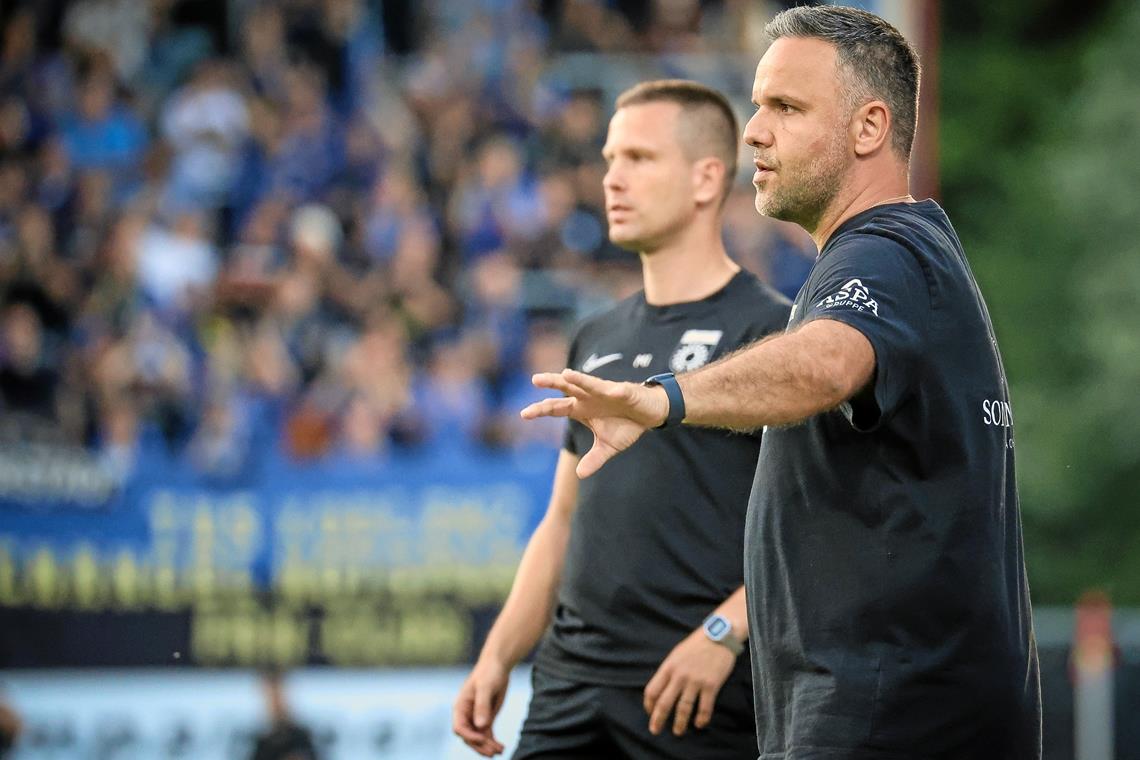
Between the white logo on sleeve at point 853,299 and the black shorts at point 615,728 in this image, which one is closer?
the white logo on sleeve at point 853,299

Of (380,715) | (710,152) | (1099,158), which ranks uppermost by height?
(1099,158)

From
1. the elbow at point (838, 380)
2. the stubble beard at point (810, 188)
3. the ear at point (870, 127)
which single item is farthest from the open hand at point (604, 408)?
the ear at point (870, 127)

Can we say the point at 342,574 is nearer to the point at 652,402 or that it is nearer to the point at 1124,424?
the point at 652,402

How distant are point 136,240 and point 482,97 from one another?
3280 mm

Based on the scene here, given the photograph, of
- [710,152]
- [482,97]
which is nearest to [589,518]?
[710,152]

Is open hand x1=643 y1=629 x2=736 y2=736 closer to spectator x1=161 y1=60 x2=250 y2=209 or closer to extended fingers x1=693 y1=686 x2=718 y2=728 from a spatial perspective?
extended fingers x1=693 y1=686 x2=718 y2=728

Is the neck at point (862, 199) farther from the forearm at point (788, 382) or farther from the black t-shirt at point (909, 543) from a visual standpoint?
the forearm at point (788, 382)

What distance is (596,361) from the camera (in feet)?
17.1

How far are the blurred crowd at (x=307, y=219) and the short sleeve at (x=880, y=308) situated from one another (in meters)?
7.60

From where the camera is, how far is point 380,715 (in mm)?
10148

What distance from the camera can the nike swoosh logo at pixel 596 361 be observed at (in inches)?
203

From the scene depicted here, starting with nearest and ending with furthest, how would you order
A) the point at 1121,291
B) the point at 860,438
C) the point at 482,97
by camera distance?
the point at 860,438 → the point at 482,97 → the point at 1121,291

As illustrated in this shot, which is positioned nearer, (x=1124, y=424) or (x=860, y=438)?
(x=860, y=438)

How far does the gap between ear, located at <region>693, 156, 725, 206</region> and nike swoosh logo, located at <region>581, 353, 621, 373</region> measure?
0.62 m
